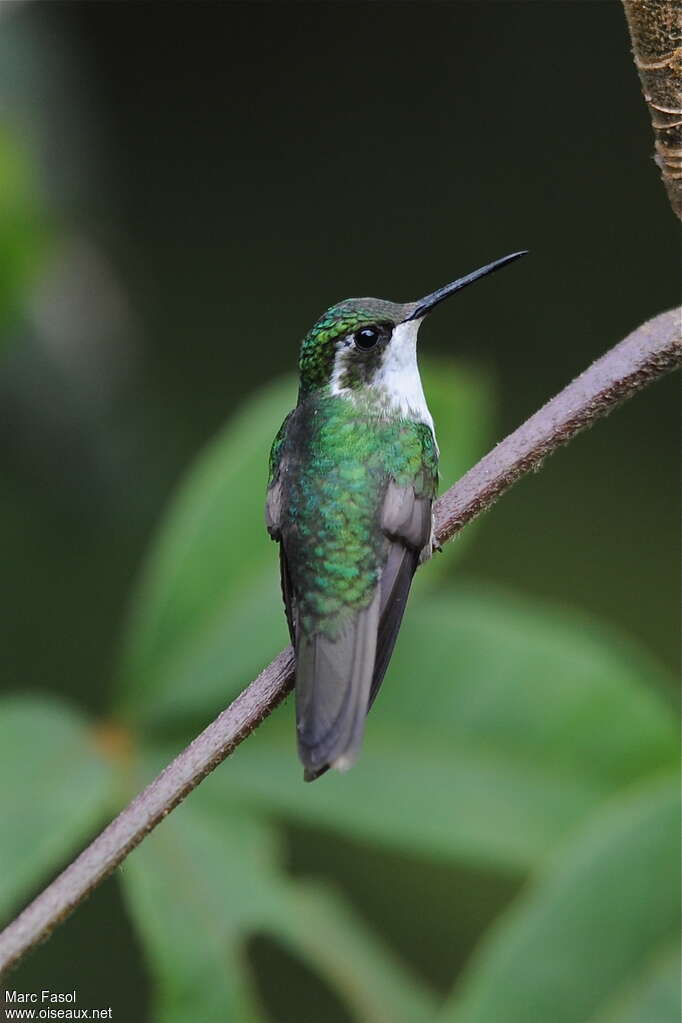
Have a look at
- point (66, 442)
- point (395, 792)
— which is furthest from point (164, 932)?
point (66, 442)

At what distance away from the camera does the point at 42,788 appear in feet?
5.32

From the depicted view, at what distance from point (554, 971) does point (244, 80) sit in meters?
2.42

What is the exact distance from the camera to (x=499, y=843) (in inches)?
73.0

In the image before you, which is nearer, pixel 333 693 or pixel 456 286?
pixel 333 693

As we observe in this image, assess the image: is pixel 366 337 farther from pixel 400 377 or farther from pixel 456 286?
pixel 456 286

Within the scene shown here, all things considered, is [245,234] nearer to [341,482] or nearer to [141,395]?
[141,395]

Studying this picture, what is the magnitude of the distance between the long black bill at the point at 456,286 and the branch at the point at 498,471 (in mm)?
185

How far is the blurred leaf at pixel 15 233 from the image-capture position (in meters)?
2.11

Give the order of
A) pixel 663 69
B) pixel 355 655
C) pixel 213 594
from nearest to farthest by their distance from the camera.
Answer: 1. pixel 663 69
2. pixel 355 655
3. pixel 213 594

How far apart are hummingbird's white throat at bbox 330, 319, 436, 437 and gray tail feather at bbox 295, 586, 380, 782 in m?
0.41

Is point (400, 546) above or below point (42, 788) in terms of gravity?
above

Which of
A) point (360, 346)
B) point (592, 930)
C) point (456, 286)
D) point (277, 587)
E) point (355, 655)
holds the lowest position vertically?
point (592, 930)

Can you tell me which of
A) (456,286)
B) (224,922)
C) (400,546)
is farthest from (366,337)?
(224,922)

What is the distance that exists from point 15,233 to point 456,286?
91 cm
